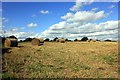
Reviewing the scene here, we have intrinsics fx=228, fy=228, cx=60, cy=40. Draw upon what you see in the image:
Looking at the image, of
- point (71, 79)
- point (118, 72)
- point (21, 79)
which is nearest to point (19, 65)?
point (21, 79)

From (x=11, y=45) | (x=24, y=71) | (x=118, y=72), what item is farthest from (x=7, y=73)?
(x=11, y=45)

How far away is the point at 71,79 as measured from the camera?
364 inches

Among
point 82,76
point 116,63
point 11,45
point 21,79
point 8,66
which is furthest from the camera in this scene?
point 11,45

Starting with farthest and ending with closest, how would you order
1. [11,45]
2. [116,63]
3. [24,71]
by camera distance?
[11,45]
[116,63]
[24,71]

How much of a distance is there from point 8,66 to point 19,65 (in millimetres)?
703

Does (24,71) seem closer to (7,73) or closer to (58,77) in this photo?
(7,73)

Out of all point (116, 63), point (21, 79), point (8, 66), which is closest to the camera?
point (21, 79)

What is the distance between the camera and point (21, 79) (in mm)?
9141

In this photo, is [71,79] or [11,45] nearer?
[71,79]

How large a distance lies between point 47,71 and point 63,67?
1383mm

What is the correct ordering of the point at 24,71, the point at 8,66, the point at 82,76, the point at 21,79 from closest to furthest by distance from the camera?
the point at 21,79 < the point at 82,76 < the point at 24,71 < the point at 8,66

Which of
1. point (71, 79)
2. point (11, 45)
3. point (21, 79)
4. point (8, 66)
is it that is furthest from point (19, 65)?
point (11, 45)

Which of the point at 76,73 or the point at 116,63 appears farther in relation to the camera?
the point at 116,63

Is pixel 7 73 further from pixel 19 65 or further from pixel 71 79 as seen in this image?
pixel 71 79
